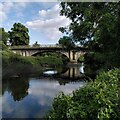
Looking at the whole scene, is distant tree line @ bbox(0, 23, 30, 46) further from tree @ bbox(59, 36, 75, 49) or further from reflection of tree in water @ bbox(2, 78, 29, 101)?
tree @ bbox(59, 36, 75, 49)

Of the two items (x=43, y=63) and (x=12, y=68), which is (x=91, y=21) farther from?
(x=43, y=63)

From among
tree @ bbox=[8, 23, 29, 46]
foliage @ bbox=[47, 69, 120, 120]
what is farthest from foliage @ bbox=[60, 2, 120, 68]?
tree @ bbox=[8, 23, 29, 46]

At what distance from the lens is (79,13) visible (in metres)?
26.6

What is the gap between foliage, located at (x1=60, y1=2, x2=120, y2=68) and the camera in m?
18.9

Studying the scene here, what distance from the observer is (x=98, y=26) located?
23.4m

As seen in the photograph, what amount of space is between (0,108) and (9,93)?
25.7 ft

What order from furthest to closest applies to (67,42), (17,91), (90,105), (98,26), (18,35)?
(18,35), (17,91), (67,42), (98,26), (90,105)

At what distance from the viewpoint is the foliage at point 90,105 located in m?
6.54

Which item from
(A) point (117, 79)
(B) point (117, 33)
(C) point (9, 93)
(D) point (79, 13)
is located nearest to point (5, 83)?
(C) point (9, 93)

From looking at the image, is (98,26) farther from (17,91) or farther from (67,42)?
(17,91)

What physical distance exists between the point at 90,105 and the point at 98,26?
17.0 metres

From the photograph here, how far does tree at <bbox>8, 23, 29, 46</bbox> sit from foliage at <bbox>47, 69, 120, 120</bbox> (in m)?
89.4

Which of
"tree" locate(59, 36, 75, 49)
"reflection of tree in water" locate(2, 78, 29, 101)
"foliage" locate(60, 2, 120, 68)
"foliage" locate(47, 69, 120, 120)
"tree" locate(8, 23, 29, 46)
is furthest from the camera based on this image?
"tree" locate(8, 23, 29, 46)

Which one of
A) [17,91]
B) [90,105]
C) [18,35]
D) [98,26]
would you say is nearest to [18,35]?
[18,35]
